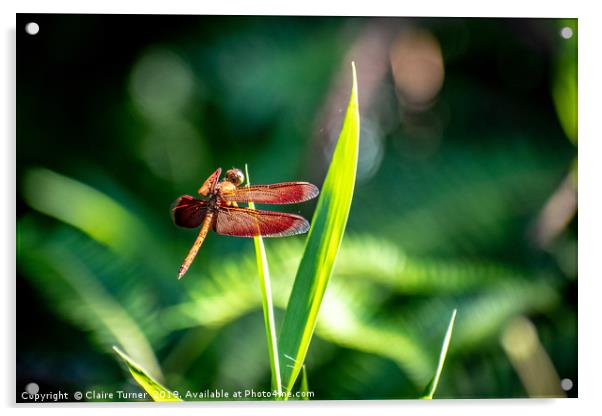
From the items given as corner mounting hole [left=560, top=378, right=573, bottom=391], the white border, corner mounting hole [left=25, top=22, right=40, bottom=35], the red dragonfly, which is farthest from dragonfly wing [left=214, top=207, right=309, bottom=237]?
corner mounting hole [left=560, top=378, right=573, bottom=391]

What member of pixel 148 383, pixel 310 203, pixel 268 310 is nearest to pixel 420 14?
pixel 310 203

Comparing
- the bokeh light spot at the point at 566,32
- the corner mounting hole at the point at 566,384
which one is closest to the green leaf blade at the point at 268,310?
the corner mounting hole at the point at 566,384

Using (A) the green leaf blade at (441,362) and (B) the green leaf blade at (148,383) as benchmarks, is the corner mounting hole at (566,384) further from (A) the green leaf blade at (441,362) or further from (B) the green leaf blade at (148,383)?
(B) the green leaf blade at (148,383)

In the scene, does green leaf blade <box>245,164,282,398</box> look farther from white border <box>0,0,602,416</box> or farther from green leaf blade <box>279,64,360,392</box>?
white border <box>0,0,602,416</box>

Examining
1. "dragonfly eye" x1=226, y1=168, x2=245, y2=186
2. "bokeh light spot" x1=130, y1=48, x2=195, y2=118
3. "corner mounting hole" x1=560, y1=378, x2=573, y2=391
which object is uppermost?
"bokeh light spot" x1=130, y1=48, x2=195, y2=118

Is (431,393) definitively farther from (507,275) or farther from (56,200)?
(56,200)

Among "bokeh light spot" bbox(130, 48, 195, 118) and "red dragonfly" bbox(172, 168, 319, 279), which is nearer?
"red dragonfly" bbox(172, 168, 319, 279)

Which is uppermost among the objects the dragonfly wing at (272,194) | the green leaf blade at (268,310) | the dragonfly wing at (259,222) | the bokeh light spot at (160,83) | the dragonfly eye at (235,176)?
the bokeh light spot at (160,83)
